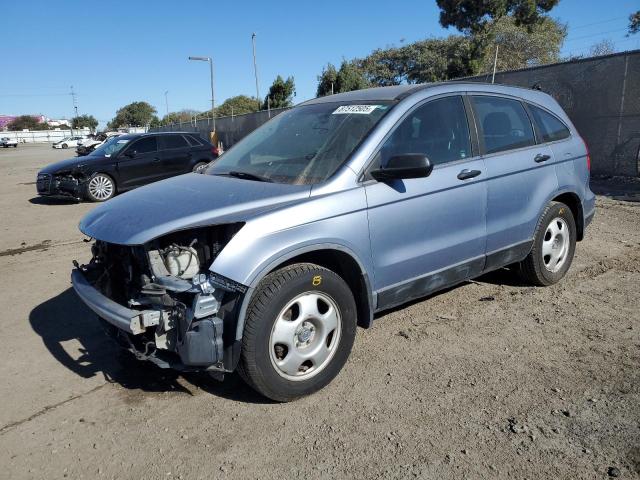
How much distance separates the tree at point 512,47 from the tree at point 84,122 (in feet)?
337

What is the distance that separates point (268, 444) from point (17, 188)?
15218 mm

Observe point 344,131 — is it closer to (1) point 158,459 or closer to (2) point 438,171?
(2) point 438,171

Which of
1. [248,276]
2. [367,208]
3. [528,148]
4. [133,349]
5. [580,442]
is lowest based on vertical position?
[580,442]

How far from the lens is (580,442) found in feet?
8.45

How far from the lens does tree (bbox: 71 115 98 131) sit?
114 metres

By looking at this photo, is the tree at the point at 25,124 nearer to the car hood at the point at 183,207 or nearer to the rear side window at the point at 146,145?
the rear side window at the point at 146,145

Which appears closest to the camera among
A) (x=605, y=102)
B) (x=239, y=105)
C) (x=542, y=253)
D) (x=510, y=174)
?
(x=510, y=174)

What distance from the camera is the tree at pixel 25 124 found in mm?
113625

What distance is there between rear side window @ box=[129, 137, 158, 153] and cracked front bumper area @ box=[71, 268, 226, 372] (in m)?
10.2

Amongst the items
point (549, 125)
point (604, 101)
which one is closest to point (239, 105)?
point (604, 101)

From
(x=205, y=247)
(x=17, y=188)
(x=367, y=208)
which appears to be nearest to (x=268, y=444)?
(x=205, y=247)

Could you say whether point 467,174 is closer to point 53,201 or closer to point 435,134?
point 435,134

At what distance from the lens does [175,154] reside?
41.5 feet

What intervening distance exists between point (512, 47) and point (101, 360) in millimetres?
33160
